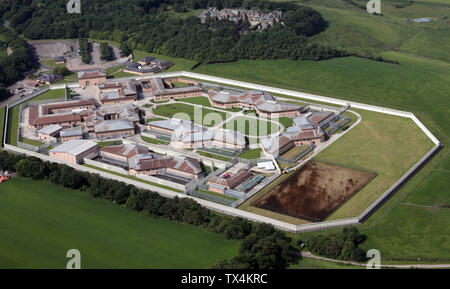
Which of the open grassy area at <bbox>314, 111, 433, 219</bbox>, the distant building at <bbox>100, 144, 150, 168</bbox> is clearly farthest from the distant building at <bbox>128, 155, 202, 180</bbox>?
the open grassy area at <bbox>314, 111, 433, 219</bbox>

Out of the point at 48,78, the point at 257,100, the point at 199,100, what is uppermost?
the point at 48,78

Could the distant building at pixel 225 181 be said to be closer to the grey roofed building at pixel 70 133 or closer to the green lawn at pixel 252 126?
the green lawn at pixel 252 126

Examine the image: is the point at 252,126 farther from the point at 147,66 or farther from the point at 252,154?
the point at 147,66

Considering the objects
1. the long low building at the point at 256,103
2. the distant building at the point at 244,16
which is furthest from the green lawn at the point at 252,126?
the distant building at the point at 244,16

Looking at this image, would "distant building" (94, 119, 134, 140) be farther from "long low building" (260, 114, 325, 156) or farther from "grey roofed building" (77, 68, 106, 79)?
"grey roofed building" (77, 68, 106, 79)

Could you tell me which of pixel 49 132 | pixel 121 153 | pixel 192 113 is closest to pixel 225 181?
pixel 121 153
